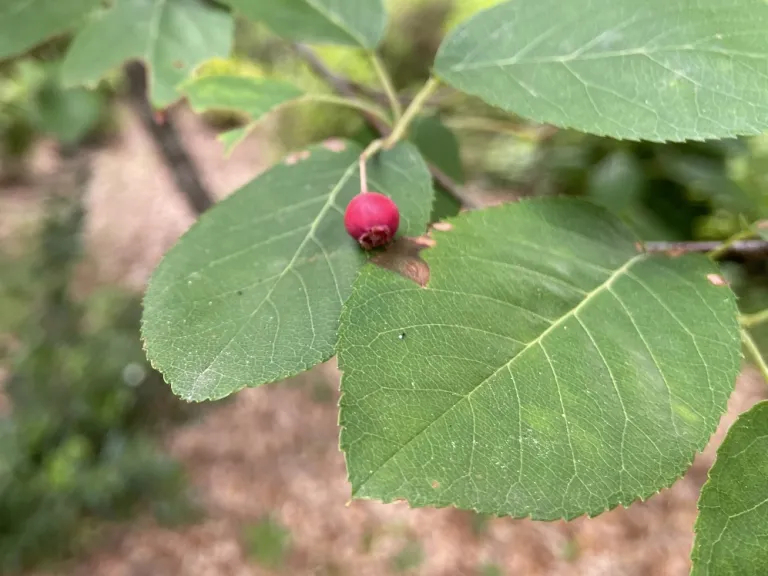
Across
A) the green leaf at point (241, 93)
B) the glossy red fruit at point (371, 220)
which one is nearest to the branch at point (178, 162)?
the green leaf at point (241, 93)

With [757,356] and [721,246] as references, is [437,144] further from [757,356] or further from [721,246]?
[757,356]

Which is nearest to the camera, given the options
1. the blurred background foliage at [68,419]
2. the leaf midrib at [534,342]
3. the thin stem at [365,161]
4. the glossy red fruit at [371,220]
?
the leaf midrib at [534,342]

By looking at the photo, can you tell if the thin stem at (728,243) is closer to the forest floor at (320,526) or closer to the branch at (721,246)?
the branch at (721,246)

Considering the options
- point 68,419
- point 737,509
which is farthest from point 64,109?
point 737,509

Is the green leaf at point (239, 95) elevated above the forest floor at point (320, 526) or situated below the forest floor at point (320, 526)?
above

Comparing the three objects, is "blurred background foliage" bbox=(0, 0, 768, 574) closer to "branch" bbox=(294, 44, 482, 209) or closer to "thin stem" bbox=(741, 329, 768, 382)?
"branch" bbox=(294, 44, 482, 209)
